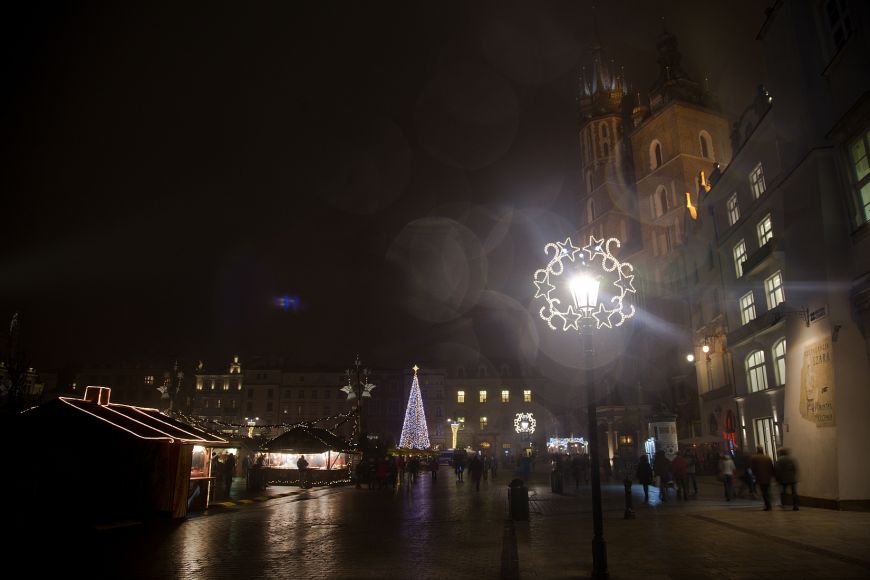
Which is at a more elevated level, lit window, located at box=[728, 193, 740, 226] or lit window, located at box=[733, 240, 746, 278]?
lit window, located at box=[728, 193, 740, 226]

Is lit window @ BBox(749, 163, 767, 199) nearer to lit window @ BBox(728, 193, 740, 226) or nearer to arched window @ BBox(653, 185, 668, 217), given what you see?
lit window @ BBox(728, 193, 740, 226)

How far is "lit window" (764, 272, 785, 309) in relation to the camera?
2425cm

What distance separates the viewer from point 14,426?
47.2 feet

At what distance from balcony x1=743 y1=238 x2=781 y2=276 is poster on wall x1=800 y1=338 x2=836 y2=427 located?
7863 millimetres

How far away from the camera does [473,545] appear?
11.3 metres

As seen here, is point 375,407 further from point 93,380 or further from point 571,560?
point 571,560

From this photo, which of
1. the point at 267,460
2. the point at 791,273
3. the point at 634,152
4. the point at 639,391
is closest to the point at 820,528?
the point at 791,273

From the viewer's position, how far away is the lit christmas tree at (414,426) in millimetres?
51403

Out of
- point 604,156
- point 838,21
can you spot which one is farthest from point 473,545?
point 604,156

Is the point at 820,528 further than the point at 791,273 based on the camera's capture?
No

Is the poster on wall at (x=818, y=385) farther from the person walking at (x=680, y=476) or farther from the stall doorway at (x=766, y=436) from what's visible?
the stall doorway at (x=766, y=436)

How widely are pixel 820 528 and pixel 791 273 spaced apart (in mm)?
8510

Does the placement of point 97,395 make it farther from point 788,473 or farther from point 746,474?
point 746,474

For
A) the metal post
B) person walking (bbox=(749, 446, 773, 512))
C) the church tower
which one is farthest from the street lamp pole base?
the church tower
